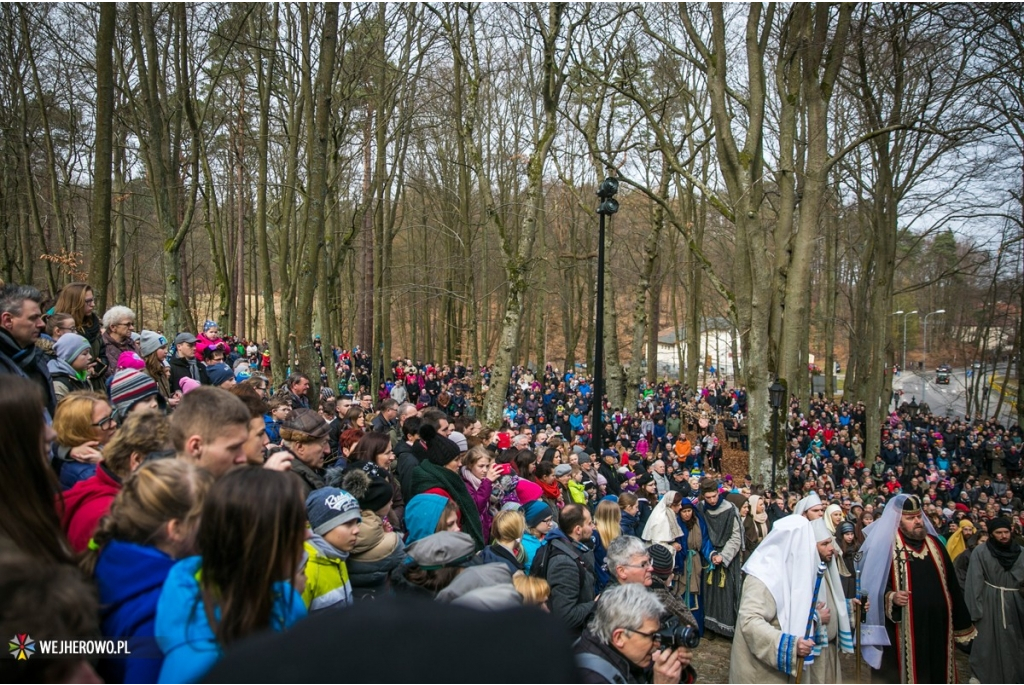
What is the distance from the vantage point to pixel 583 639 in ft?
11.0

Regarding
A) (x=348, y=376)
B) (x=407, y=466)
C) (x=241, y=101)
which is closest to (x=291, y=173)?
(x=241, y=101)

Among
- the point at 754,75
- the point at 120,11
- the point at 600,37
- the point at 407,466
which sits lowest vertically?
the point at 407,466

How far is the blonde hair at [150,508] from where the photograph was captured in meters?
2.18

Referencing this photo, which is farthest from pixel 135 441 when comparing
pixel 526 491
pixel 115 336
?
pixel 115 336

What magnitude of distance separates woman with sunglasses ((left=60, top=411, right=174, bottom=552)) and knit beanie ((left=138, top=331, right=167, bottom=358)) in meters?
4.01

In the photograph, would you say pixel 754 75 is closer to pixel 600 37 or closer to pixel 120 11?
pixel 600 37

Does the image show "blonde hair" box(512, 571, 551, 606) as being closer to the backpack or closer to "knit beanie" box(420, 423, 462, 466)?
the backpack

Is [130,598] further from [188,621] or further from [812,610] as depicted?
[812,610]

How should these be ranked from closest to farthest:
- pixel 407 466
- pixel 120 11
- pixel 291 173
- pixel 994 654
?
pixel 407 466 < pixel 994 654 < pixel 120 11 < pixel 291 173

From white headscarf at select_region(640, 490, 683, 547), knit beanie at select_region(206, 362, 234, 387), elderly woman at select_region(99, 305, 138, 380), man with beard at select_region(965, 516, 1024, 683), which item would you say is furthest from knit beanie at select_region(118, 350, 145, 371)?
man with beard at select_region(965, 516, 1024, 683)

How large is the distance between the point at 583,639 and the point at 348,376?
881 inches

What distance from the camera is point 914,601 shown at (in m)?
6.47

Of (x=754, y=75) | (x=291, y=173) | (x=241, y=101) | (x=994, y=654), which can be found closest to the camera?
(x=994, y=654)

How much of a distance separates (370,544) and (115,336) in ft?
13.6
